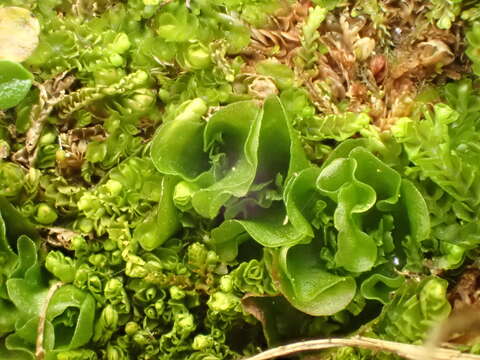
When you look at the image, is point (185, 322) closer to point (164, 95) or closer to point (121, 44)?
point (164, 95)

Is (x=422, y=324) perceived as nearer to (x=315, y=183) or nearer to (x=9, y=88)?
(x=315, y=183)

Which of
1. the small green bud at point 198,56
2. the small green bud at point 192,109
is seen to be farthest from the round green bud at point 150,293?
the small green bud at point 198,56

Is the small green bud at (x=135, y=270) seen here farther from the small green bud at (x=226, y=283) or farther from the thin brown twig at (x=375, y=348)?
the thin brown twig at (x=375, y=348)

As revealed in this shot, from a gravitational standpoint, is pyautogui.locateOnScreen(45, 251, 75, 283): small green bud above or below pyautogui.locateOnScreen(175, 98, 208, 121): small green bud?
below

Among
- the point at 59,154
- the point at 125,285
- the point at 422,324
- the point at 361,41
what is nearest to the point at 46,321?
the point at 125,285

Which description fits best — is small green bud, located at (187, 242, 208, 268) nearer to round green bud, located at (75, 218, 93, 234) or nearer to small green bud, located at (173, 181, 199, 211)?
small green bud, located at (173, 181, 199, 211)

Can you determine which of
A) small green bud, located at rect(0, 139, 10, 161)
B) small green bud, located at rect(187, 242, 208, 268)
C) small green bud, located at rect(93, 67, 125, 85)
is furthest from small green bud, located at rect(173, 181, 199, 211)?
small green bud, located at rect(0, 139, 10, 161)
